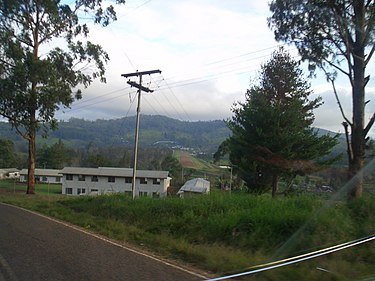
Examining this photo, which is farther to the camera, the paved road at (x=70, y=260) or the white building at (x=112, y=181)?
the white building at (x=112, y=181)

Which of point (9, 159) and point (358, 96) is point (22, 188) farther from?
point (9, 159)

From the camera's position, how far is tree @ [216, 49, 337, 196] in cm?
2295

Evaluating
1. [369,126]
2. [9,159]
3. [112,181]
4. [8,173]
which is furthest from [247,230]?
[9,159]

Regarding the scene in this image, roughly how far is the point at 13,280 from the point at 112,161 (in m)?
72.4

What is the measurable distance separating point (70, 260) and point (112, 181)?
4785cm

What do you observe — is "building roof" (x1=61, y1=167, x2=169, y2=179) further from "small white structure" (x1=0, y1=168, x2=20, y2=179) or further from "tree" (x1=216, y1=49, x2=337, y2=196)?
"small white structure" (x1=0, y1=168, x2=20, y2=179)

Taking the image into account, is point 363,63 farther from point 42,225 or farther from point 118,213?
point 42,225

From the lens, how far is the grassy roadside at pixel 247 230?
6.69m

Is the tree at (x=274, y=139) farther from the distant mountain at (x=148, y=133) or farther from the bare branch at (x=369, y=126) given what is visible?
the distant mountain at (x=148, y=133)

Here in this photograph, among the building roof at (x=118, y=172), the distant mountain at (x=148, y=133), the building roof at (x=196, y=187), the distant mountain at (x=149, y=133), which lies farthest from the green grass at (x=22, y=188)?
the building roof at (x=196, y=187)

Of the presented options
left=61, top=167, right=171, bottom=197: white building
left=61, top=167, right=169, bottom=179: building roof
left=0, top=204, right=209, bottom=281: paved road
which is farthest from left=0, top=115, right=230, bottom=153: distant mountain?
left=0, top=204, right=209, bottom=281: paved road

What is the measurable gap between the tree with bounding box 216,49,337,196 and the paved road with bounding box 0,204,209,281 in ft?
47.5

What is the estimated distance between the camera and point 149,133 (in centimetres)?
8556

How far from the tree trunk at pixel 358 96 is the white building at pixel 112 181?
127 ft
